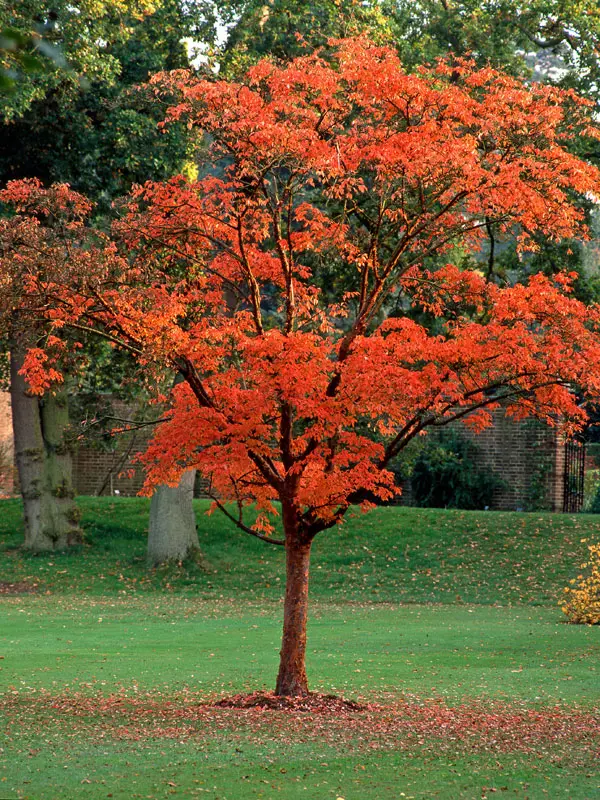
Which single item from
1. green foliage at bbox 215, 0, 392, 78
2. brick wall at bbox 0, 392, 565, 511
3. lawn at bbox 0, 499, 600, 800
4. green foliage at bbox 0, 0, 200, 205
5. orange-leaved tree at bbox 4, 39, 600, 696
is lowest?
lawn at bbox 0, 499, 600, 800

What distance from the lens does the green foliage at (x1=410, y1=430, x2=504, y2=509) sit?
26.7m

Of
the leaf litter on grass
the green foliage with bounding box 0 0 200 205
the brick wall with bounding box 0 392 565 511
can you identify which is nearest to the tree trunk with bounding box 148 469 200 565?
the brick wall with bounding box 0 392 565 511

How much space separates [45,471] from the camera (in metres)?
23.0

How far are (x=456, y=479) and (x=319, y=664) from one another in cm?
1426

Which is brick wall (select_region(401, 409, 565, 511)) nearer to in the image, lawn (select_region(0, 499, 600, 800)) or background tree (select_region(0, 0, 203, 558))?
lawn (select_region(0, 499, 600, 800))

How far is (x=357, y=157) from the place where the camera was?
A: 977cm

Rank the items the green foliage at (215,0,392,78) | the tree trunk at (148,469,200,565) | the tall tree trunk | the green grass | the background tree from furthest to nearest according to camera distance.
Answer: the tall tree trunk → the tree trunk at (148,469,200,565) → the green foliage at (215,0,392,78) → the green grass → the background tree

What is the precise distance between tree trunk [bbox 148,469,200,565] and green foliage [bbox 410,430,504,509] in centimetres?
682

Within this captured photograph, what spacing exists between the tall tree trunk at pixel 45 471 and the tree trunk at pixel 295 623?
43.4 ft

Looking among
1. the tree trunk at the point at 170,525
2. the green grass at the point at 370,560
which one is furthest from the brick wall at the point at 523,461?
the tree trunk at the point at 170,525

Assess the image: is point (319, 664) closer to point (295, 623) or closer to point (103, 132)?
point (295, 623)

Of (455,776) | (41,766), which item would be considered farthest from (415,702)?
(41,766)

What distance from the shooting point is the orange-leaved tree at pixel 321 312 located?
9320mm

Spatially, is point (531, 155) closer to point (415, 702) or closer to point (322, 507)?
point (322, 507)
